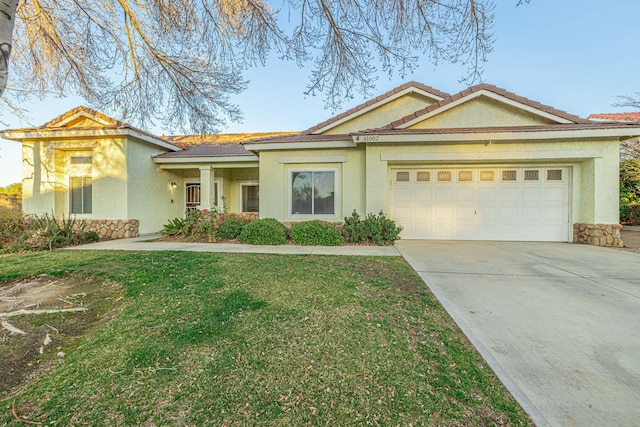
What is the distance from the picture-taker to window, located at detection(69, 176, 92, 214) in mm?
11148

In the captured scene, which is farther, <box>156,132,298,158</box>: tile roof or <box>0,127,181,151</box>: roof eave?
<box>156,132,298,158</box>: tile roof

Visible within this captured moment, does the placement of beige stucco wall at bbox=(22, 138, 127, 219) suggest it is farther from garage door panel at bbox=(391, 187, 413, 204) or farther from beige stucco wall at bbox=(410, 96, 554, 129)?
beige stucco wall at bbox=(410, 96, 554, 129)

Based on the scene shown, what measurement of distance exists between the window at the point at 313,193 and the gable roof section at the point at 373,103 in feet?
6.02

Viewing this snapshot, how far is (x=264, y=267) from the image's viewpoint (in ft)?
17.8

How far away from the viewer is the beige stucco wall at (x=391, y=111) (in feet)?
37.0

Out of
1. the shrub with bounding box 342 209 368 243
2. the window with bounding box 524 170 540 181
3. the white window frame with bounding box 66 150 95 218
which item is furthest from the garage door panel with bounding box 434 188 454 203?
the white window frame with bounding box 66 150 95 218

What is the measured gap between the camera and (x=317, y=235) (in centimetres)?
880

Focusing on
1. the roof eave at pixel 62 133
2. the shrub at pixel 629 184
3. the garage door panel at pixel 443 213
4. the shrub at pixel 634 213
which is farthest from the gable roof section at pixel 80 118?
the shrub at pixel 634 213

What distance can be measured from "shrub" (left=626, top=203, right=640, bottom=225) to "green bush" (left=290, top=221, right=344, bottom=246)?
15866 mm

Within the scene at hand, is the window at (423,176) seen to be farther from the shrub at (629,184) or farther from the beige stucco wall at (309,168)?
the shrub at (629,184)

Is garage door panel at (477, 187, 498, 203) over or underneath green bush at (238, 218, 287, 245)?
over

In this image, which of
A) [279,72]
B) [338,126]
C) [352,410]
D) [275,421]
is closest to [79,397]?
[275,421]

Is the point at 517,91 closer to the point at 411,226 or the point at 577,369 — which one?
the point at 411,226

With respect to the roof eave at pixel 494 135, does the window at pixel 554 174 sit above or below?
below
